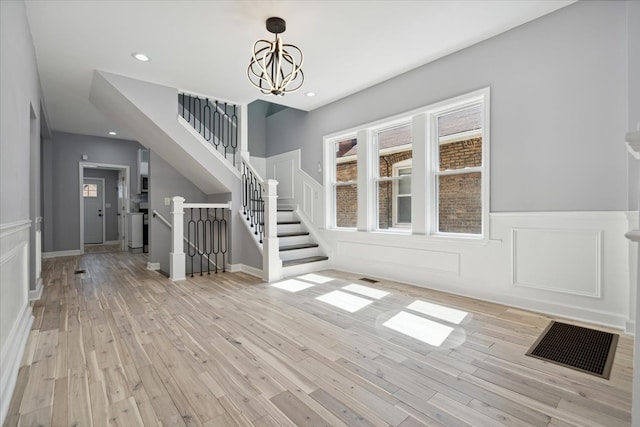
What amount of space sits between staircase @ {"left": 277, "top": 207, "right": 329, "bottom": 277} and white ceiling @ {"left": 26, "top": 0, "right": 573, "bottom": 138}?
2377 mm

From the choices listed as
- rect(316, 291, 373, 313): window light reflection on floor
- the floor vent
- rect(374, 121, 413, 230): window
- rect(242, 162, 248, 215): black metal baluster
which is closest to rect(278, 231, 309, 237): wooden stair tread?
rect(242, 162, 248, 215): black metal baluster

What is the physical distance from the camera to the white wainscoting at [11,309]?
1.64m

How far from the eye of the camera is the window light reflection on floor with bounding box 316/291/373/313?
3.07 metres

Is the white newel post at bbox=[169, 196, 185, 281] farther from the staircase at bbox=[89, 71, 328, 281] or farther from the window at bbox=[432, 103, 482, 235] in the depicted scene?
the window at bbox=[432, 103, 482, 235]

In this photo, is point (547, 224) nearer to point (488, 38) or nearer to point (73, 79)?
point (488, 38)

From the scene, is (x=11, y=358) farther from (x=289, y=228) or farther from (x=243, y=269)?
(x=289, y=228)

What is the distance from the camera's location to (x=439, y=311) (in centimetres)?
293

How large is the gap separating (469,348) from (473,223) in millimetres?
1699

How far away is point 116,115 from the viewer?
4.89m

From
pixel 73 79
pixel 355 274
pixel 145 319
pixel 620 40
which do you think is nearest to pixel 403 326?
pixel 355 274

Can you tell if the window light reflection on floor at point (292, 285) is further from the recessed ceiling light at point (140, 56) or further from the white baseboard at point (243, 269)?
the recessed ceiling light at point (140, 56)

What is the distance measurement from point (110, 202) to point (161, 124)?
6.72 metres

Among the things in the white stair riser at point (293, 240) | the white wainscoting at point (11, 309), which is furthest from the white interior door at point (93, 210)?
the white wainscoting at point (11, 309)

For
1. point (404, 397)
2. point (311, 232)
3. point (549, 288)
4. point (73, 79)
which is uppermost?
point (73, 79)
